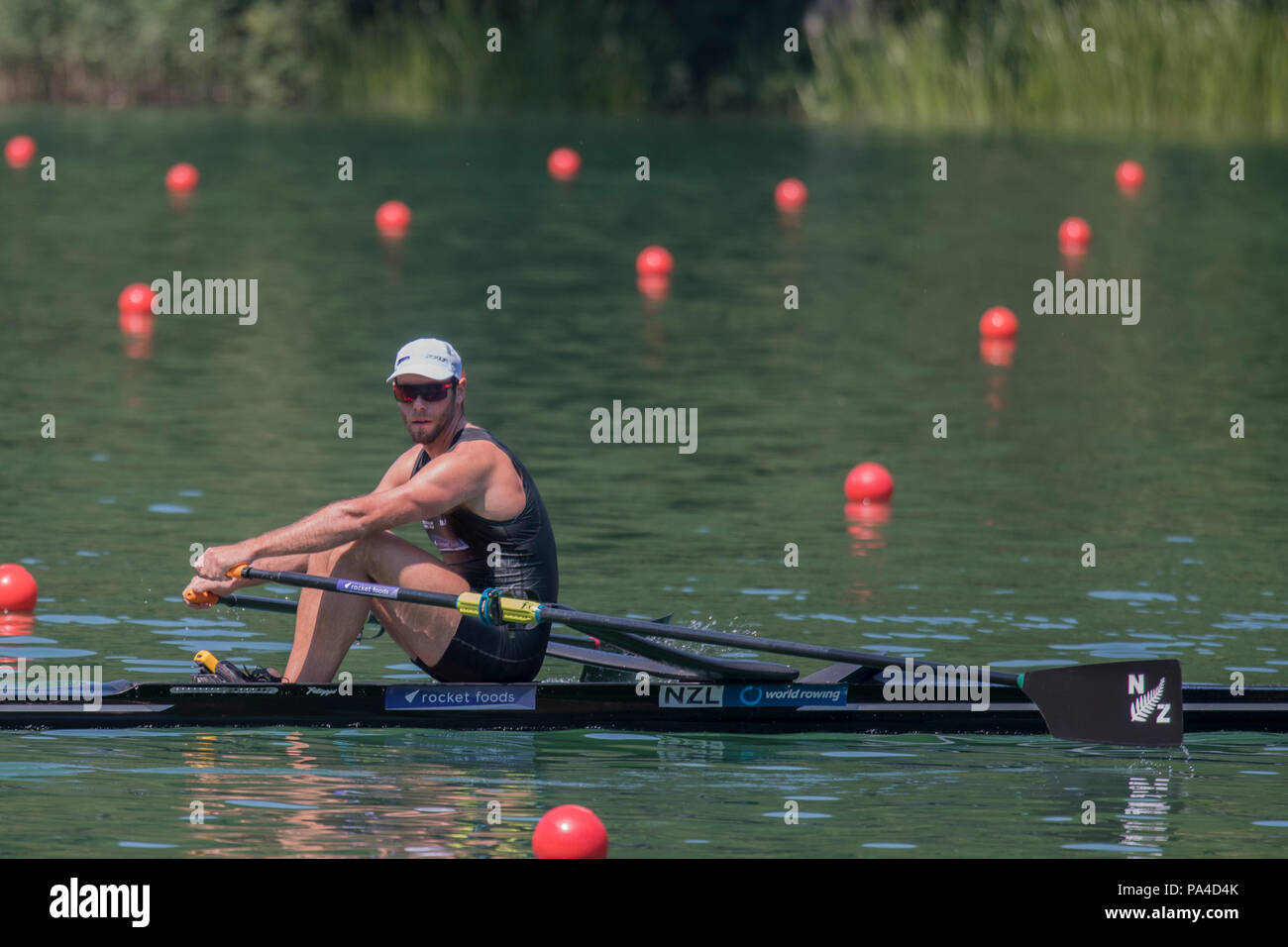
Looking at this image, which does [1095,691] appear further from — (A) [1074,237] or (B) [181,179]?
(B) [181,179]

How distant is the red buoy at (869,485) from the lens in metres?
13.4

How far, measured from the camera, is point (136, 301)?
1925cm

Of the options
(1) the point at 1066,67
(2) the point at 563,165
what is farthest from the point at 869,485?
(1) the point at 1066,67

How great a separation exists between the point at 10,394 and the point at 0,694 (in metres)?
7.25

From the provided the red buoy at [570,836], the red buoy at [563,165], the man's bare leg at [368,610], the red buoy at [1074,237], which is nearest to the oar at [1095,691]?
the man's bare leg at [368,610]

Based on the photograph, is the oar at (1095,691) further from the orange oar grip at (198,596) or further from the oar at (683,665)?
the orange oar grip at (198,596)

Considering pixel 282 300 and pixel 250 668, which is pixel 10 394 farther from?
pixel 250 668

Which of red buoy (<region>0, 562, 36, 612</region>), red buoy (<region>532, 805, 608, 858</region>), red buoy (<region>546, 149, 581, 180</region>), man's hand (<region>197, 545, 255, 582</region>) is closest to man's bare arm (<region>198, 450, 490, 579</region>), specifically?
man's hand (<region>197, 545, 255, 582</region>)

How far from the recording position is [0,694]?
8.90 metres

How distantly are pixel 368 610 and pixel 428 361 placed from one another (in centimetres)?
104

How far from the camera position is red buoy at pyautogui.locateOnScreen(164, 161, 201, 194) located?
26562mm

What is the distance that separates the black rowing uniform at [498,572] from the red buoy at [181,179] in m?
18.2
